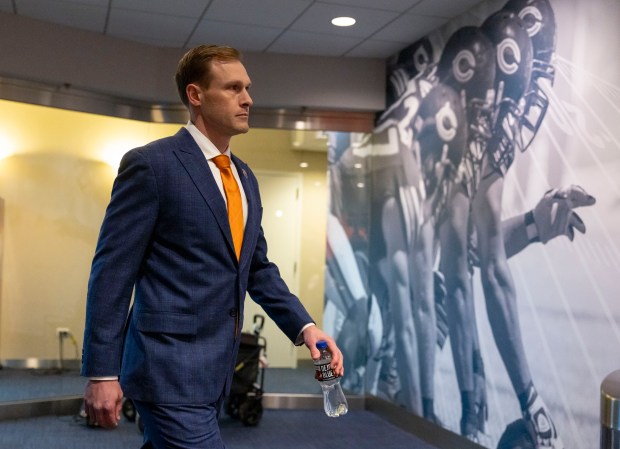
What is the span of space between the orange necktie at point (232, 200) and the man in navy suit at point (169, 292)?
0.06 feet

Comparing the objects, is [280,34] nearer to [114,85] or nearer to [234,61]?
[114,85]

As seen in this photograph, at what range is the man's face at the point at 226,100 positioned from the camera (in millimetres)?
2080

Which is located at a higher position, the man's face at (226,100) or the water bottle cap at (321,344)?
the man's face at (226,100)

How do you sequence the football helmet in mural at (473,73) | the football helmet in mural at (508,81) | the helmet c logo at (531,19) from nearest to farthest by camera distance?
the helmet c logo at (531,19) < the football helmet in mural at (508,81) < the football helmet in mural at (473,73)

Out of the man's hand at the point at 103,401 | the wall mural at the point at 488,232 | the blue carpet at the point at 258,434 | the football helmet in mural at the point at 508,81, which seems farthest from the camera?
the blue carpet at the point at 258,434

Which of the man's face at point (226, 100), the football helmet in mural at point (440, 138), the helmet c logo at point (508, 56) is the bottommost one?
the man's face at point (226, 100)

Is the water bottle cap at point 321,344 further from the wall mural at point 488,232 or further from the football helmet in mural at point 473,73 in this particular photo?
the football helmet in mural at point 473,73

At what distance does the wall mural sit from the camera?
13.8ft

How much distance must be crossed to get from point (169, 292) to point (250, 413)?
422cm

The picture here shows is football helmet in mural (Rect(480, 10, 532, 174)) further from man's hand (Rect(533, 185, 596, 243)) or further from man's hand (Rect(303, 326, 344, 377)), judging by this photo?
man's hand (Rect(303, 326, 344, 377))

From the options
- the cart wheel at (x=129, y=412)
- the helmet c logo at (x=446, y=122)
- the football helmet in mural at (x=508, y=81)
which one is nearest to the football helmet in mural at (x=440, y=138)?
Result: the helmet c logo at (x=446, y=122)

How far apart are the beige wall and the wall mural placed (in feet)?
6.42

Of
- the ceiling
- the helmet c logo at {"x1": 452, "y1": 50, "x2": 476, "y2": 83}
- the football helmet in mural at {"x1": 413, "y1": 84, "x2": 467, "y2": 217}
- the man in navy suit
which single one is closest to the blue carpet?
the football helmet in mural at {"x1": 413, "y1": 84, "x2": 467, "y2": 217}

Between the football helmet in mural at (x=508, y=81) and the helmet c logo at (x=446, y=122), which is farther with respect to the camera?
the helmet c logo at (x=446, y=122)
